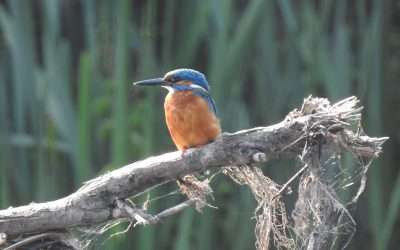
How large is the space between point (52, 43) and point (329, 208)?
6.25 ft

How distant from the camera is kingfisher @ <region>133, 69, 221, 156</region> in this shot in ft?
7.37

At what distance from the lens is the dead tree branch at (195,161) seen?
1.80m

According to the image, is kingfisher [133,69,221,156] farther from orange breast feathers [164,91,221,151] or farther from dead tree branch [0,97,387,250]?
dead tree branch [0,97,387,250]

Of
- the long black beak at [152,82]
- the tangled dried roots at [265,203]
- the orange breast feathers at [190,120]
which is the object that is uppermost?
the long black beak at [152,82]

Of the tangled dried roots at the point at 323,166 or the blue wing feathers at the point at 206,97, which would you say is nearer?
the tangled dried roots at the point at 323,166

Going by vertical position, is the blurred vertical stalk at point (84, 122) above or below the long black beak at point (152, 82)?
below

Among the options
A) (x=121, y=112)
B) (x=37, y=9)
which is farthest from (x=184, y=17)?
(x=37, y=9)

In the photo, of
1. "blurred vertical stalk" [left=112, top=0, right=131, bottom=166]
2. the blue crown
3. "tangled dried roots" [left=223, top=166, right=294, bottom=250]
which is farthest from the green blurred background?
"tangled dried roots" [left=223, top=166, right=294, bottom=250]

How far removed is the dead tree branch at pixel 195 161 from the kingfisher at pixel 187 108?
35 cm

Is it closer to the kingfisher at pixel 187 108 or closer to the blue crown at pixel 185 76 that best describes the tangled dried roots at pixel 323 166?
the kingfisher at pixel 187 108

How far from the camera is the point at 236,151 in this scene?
72.3 inches

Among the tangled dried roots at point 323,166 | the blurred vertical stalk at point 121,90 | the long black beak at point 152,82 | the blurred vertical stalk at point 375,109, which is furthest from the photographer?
the blurred vertical stalk at point 375,109

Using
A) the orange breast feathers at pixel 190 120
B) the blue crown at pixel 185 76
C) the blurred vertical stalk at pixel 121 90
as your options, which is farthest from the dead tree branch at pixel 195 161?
the blurred vertical stalk at pixel 121 90

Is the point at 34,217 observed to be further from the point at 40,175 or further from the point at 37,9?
the point at 37,9
